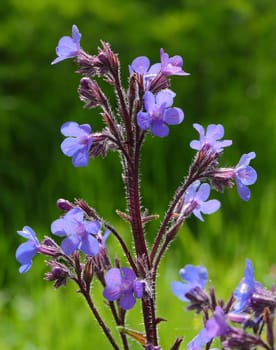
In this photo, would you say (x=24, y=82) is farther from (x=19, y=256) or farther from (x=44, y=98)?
(x=19, y=256)

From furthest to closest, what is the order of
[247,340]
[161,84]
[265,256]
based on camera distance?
1. [265,256]
2. [161,84]
3. [247,340]

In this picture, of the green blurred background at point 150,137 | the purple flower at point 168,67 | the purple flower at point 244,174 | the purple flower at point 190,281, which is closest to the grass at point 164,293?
the green blurred background at point 150,137

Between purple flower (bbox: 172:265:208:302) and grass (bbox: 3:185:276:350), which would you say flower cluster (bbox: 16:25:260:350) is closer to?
purple flower (bbox: 172:265:208:302)

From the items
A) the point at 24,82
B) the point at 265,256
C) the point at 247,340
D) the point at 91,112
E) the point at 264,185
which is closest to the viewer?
the point at 247,340

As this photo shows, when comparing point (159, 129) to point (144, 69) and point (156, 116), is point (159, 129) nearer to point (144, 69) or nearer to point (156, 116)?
point (156, 116)

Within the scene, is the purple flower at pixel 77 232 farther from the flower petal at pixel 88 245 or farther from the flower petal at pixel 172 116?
the flower petal at pixel 172 116

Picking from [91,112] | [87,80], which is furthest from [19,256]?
[91,112]
